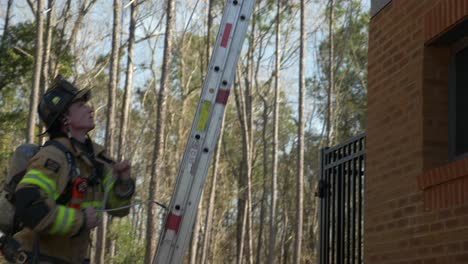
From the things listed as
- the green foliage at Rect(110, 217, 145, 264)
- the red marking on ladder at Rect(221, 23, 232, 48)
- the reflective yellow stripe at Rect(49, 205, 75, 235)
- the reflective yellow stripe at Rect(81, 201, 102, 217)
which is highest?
the green foliage at Rect(110, 217, 145, 264)

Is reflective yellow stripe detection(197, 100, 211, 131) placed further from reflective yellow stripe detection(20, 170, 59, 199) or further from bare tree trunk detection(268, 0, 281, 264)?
bare tree trunk detection(268, 0, 281, 264)

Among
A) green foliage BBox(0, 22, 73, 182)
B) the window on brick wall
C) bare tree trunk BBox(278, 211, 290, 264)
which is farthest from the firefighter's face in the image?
bare tree trunk BBox(278, 211, 290, 264)

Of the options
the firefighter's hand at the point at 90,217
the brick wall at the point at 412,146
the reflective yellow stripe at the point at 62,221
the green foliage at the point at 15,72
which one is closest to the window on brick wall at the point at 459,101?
the brick wall at the point at 412,146

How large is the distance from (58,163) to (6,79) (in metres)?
25.6

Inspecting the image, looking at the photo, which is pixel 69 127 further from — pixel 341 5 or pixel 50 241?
pixel 341 5

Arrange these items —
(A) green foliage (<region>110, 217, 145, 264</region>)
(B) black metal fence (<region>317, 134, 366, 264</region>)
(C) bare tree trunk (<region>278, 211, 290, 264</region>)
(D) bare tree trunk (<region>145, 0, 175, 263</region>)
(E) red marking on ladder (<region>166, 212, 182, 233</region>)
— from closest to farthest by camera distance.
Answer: (E) red marking on ladder (<region>166, 212, 182, 233</region>), (B) black metal fence (<region>317, 134, 366, 264</region>), (D) bare tree trunk (<region>145, 0, 175, 263</region>), (A) green foliage (<region>110, 217, 145, 264</region>), (C) bare tree trunk (<region>278, 211, 290, 264</region>)

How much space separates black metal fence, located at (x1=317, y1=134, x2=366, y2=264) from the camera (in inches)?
304

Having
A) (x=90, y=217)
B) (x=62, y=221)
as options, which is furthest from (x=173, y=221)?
(x=62, y=221)

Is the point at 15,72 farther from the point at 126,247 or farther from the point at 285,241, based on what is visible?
the point at 285,241

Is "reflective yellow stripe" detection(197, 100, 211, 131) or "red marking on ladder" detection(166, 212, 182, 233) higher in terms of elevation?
"reflective yellow stripe" detection(197, 100, 211, 131)

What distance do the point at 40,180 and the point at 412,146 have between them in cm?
300

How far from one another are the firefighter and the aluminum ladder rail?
43 cm

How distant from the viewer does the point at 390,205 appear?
20.7 ft

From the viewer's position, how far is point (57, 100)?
4.55m
